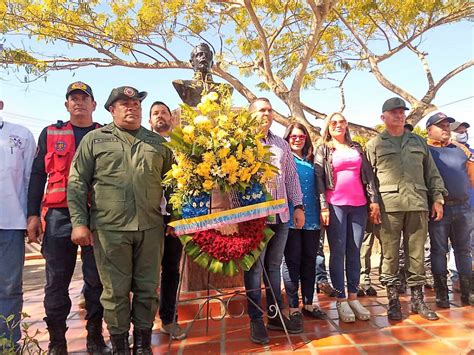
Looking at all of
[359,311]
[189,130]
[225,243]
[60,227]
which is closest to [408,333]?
[359,311]

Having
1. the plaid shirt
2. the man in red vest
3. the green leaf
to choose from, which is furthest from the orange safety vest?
the plaid shirt

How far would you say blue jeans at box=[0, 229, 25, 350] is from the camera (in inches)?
93.3

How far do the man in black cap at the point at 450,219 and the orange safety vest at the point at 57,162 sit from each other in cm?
323

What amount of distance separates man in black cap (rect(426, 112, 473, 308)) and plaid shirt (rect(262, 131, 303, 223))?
1567mm

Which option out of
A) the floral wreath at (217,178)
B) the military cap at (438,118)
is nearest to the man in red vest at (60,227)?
the floral wreath at (217,178)

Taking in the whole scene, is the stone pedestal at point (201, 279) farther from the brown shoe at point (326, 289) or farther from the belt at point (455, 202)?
the belt at point (455, 202)

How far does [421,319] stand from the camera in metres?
3.10

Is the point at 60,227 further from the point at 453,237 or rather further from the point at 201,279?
the point at 453,237

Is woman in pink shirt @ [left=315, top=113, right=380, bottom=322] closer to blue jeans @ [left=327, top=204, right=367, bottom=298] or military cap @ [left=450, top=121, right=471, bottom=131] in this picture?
blue jeans @ [left=327, top=204, right=367, bottom=298]

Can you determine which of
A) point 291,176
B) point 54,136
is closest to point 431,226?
point 291,176

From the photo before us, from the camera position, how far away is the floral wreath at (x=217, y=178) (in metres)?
2.34

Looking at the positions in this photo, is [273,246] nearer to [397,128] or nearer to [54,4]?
[397,128]

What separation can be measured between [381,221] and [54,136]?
8.95 ft

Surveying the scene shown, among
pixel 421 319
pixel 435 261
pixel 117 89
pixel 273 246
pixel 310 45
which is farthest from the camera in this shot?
pixel 310 45
